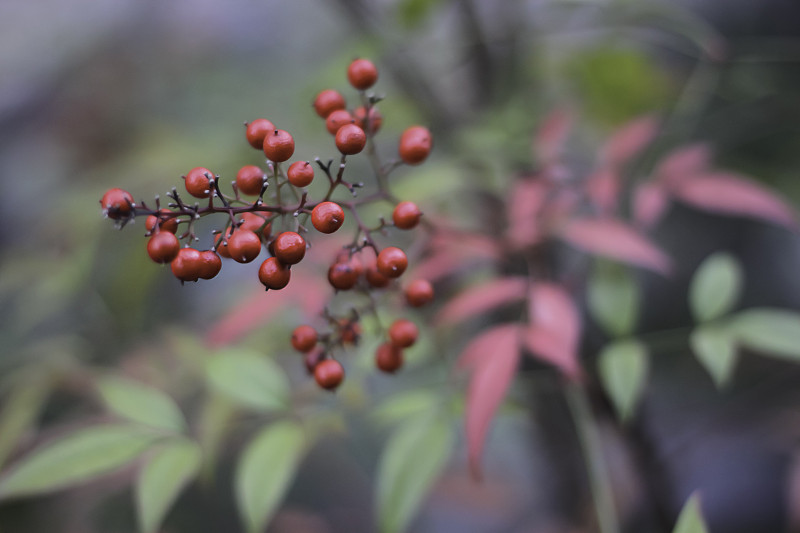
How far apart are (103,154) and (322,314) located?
5.84 feet

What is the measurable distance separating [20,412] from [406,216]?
1.82ft

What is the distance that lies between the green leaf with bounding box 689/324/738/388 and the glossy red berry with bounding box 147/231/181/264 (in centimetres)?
49

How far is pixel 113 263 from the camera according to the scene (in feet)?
5.19

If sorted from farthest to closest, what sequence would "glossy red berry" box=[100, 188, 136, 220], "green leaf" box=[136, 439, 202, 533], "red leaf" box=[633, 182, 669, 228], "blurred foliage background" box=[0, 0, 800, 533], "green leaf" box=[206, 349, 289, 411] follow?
"blurred foliage background" box=[0, 0, 800, 533] → "red leaf" box=[633, 182, 669, 228] → "green leaf" box=[206, 349, 289, 411] → "green leaf" box=[136, 439, 202, 533] → "glossy red berry" box=[100, 188, 136, 220]

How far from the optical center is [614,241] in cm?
65

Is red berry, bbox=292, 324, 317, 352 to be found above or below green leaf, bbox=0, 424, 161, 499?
above

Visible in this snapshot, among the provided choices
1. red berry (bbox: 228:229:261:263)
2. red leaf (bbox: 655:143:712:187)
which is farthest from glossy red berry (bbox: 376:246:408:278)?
red leaf (bbox: 655:143:712:187)

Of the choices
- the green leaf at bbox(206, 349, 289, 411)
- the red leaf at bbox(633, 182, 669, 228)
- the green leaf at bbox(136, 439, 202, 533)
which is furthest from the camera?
the red leaf at bbox(633, 182, 669, 228)

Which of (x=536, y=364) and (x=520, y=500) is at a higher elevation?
(x=536, y=364)

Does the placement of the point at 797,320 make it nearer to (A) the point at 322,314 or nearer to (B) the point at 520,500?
(A) the point at 322,314

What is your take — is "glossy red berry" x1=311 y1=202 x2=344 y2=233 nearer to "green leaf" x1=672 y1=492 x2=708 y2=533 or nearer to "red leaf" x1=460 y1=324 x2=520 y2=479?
"red leaf" x1=460 y1=324 x2=520 y2=479

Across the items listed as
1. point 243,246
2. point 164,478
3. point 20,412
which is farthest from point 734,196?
point 20,412

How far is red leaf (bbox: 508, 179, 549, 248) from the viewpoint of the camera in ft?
2.42

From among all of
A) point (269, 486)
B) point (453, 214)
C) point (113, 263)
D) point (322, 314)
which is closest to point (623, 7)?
point (453, 214)
